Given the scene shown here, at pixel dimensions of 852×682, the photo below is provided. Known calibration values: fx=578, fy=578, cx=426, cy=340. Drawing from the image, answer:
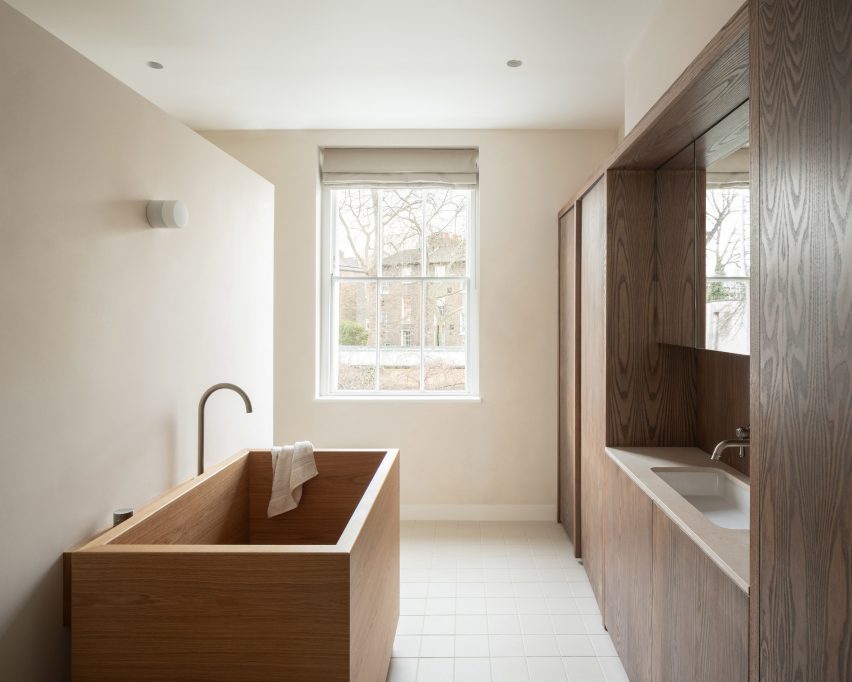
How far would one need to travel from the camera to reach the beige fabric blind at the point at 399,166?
391 centimetres

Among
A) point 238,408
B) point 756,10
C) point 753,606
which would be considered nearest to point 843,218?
point 756,10

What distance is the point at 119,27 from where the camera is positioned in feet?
8.41

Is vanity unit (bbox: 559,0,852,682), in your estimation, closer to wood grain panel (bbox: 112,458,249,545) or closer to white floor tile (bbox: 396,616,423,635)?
white floor tile (bbox: 396,616,423,635)

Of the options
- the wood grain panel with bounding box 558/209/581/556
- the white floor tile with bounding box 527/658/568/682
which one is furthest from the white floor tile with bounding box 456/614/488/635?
→ the wood grain panel with bounding box 558/209/581/556

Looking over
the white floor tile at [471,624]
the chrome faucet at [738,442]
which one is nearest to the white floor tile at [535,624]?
the white floor tile at [471,624]

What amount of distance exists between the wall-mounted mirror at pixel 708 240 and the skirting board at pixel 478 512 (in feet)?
5.98

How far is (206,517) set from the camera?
6.30 feet

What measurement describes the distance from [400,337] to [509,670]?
7.49ft

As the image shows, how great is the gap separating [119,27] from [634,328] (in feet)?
8.64

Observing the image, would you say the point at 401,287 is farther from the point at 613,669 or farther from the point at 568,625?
the point at 613,669

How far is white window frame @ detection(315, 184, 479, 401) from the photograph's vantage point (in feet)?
13.1

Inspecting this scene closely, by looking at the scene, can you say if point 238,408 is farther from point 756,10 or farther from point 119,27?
point 756,10

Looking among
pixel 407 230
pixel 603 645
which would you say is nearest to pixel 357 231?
pixel 407 230

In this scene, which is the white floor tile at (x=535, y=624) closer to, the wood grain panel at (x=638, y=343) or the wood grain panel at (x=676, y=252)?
the wood grain panel at (x=638, y=343)
